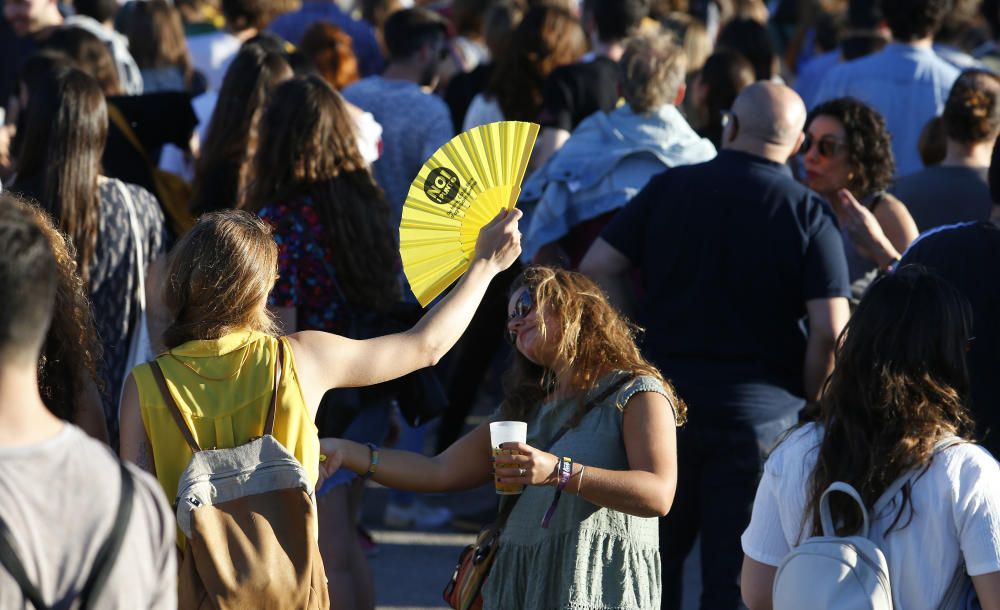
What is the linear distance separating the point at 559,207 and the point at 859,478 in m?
2.77

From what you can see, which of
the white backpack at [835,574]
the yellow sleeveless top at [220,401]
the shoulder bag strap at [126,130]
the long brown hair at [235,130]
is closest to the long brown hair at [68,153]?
the long brown hair at [235,130]

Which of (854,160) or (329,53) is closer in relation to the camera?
(854,160)

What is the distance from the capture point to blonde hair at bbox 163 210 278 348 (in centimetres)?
284

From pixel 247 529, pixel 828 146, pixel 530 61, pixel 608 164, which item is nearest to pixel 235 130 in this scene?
pixel 608 164

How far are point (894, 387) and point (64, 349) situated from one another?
1820 mm

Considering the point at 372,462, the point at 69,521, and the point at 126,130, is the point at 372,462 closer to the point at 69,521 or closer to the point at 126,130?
the point at 69,521

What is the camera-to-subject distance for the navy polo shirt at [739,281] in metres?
4.36

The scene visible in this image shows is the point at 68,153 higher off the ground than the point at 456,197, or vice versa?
the point at 456,197

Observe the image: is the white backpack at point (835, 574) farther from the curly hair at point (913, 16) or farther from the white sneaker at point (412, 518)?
the curly hair at point (913, 16)

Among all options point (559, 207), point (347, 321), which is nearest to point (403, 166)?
point (559, 207)

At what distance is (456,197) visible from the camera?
122 inches

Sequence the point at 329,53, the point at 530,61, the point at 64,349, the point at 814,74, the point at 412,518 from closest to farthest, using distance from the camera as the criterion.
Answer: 1. the point at 64,349
2. the point at 412,518
3. the point at 530,61
4. the point at 329,53
5. the point at 814,74

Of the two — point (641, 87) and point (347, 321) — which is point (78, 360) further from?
point (641, 87)

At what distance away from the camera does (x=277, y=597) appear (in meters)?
2.64
